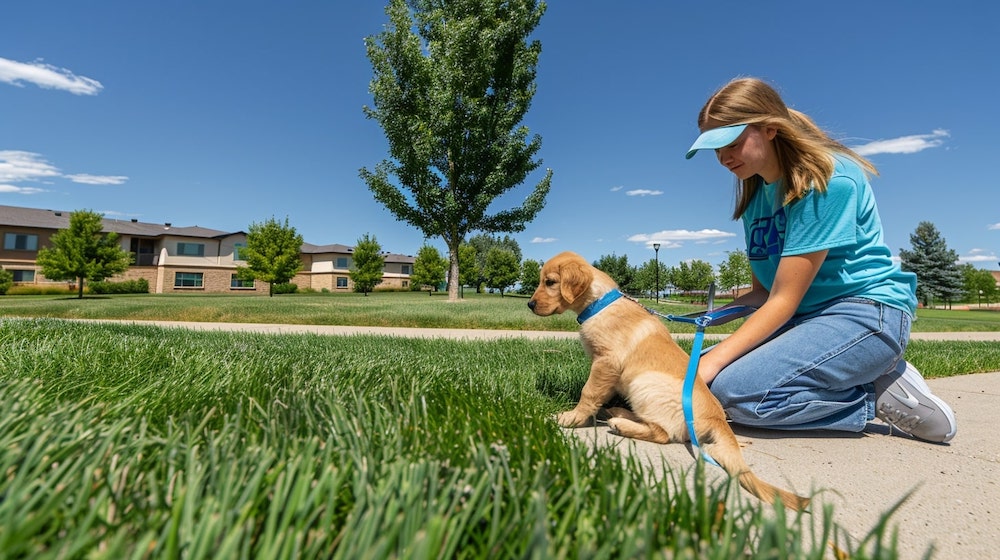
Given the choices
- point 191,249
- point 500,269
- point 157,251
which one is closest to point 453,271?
point 191,249

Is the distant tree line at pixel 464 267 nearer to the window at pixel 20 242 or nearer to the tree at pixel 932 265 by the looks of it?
the tree at pixel 932 265

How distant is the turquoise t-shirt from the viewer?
2.28 meters

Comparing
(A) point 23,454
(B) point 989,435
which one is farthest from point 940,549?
(A) point 23,454

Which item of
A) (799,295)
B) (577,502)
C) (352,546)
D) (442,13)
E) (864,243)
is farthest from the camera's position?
(442,13)

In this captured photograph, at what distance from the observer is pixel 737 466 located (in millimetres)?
1850

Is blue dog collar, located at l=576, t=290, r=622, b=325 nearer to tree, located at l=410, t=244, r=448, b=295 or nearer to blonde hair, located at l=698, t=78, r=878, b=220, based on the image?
blonde hair, located at l=698, t=78, r=878, b=220

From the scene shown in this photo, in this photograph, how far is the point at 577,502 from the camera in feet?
3.40

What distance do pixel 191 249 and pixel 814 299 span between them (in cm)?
5878

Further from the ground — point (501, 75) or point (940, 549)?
point (501, 75)

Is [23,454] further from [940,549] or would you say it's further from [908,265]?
[908,265]

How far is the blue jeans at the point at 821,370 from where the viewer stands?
2.40 m

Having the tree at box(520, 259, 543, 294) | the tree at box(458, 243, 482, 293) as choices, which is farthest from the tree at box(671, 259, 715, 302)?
the tree at box(458, 243, 482, 293)

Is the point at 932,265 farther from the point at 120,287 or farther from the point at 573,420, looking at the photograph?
the point at 120,287

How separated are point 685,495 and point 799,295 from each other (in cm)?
163
